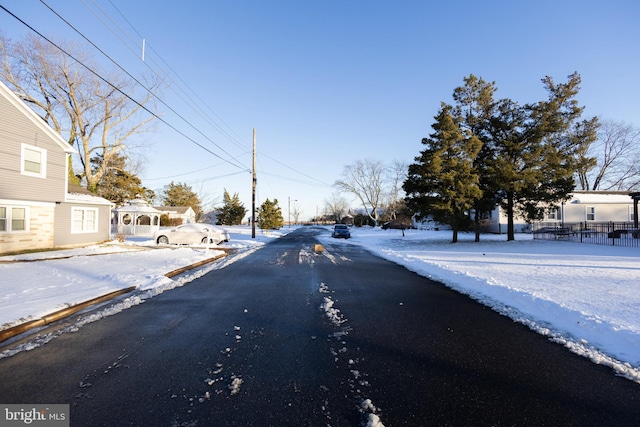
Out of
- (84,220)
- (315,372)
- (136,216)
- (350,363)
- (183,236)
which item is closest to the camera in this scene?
(315,372)

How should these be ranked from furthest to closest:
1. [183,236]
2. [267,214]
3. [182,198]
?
[182,198]
[267,214]
[183,236]

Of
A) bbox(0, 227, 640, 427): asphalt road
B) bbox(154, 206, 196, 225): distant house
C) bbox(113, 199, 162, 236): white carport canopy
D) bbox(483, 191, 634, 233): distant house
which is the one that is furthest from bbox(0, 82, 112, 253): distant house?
bbox(154, 206, 196, 225): distant house

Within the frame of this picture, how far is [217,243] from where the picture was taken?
2380 cm

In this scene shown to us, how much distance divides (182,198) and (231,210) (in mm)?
17930

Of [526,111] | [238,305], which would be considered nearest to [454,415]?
[238,305]

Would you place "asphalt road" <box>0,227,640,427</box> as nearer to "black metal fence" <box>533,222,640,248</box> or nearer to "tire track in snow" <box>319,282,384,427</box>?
"tire track in snow" <box>319,282,384,427</box>

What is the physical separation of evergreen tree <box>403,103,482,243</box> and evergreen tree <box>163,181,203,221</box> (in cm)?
6157

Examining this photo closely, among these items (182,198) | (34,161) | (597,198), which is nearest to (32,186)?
(34,161)

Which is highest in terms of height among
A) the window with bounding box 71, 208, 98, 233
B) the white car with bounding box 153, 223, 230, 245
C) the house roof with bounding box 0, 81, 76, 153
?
the house roof with bounding box 0, 81, 76, 153

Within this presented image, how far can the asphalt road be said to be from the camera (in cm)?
289

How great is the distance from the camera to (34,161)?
16.7 meters

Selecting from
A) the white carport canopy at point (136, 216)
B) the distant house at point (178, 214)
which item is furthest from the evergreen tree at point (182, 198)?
the white carport canopy at point (136, 216)

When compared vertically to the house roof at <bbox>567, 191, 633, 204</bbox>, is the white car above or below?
below

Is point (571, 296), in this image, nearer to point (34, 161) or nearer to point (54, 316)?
point (54, 316)
